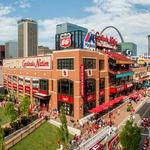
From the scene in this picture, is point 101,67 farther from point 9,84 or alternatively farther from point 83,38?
point 9,84

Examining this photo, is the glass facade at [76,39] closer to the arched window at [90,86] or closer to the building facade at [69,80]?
the building facade at [69,80]

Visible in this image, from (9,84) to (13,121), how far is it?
42.5 metres

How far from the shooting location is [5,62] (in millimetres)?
98750

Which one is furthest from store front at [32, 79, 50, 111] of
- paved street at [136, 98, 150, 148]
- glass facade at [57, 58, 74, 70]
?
paved street at [136, 98, 150, 148]

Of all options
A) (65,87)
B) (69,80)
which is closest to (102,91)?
(65,87)

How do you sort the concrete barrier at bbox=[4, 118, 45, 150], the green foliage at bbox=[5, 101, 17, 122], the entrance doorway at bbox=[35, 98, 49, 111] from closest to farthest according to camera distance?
the concrete barrier at bbox=[4, 118, 45, 150], the green foliage at bbox=[5, 101, 17, 122], the entrance doorway at bbox=[35, 98, 49, 111]

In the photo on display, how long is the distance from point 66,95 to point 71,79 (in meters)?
3.84

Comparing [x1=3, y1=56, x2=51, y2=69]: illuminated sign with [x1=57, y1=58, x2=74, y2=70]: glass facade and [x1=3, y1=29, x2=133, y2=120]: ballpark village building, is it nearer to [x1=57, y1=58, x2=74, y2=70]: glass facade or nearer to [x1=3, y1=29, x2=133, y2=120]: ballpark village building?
[x1=3, y1=29, x2=133, y2=120]: ballpark village building

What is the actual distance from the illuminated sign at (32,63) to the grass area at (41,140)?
19.4 m

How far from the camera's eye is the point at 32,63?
74688 millimetres

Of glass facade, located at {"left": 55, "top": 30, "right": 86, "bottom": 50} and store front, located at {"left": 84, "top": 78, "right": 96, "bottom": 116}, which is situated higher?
glass facade, located at {"left": 55, "top": 30, "right": 86, "bottom": 50}

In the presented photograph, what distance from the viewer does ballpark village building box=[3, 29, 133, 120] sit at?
192ft

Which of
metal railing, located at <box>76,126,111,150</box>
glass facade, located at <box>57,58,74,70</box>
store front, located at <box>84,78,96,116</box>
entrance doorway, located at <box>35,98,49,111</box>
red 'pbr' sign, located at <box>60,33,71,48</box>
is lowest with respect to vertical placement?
metal railing, located at <box>76,126,111,150</box>

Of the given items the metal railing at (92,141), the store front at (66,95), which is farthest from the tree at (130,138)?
the store front at (66,95)
